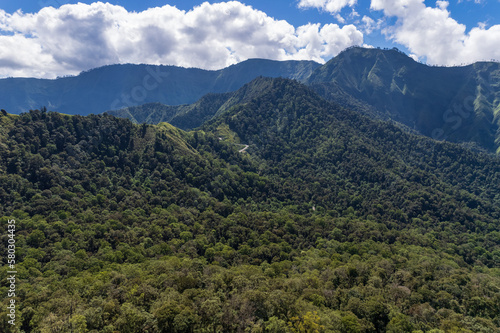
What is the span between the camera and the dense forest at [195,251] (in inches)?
1834

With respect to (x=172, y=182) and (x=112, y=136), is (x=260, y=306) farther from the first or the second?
(x=112, y=136)

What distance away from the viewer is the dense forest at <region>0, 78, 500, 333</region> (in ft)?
153

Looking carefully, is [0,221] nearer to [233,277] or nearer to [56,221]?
[56,221]

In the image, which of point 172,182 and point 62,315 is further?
point 172,182

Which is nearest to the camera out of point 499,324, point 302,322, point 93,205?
point 302,322

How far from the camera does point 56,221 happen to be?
347ft

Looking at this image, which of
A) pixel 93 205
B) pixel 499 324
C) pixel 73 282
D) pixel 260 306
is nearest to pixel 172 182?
pixel 93 205

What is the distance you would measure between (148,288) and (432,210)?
21346cm

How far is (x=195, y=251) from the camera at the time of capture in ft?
330

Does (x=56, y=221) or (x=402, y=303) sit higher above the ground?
(x=56, y=221)

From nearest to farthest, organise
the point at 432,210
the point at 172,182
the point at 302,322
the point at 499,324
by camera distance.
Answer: the point at 302,322, the point at 499,324, the point at 172,182, the point at 432,210

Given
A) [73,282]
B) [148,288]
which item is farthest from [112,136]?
[148,288]

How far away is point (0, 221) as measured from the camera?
9588 centimetres

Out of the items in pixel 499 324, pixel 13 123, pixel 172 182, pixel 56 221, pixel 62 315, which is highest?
pixel 13 123
